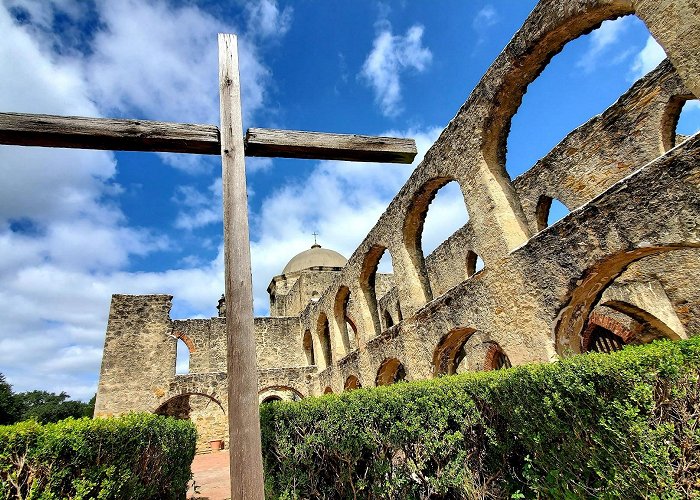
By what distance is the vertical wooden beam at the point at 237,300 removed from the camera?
1748 mm

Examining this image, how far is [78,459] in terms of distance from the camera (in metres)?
3.22

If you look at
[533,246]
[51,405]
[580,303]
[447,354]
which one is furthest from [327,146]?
[51,405]

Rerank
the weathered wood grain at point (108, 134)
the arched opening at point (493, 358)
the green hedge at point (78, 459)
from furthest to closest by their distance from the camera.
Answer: the arched opening at point (493, 358), the green hedge at point (78, 459), the weathered wood grain at point (108, 134)

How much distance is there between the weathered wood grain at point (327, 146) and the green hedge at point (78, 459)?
2.77 metres

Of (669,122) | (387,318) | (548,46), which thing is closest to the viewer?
(548,46)

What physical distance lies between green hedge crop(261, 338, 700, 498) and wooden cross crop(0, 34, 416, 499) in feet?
7.62

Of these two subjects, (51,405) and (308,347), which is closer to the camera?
(308,347)

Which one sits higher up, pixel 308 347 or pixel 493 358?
pixel 308 347

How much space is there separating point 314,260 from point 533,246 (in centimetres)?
2500

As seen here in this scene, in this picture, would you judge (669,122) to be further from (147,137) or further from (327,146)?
(147,137)

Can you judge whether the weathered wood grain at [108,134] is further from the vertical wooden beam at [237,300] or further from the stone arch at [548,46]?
the stone arch at [548,46]

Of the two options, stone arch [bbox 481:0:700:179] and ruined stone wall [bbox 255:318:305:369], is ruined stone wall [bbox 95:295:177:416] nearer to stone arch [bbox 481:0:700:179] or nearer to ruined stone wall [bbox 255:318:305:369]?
ruined stone wall [bbox 255:318:305:369]

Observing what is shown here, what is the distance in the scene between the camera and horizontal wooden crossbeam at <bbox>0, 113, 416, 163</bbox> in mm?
2307

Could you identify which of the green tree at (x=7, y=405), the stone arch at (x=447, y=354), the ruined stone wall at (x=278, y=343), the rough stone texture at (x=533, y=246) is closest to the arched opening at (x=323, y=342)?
the rough stone texture at (x=533, y=246)
